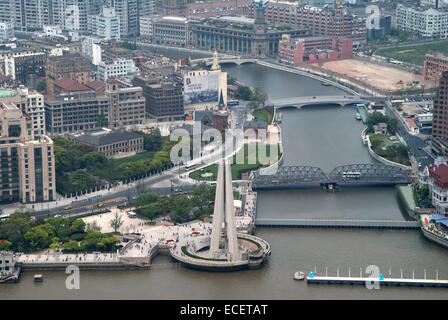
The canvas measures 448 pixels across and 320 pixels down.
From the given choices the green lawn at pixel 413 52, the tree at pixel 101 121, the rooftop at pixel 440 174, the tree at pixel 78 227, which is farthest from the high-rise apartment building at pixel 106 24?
the tree at pixel 78 227

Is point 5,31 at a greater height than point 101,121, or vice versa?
point 5,31

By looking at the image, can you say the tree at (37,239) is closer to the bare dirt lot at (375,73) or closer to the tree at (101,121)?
the tree at (101,121)

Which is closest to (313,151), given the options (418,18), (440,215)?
(440,215)

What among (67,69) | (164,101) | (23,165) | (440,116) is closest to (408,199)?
(440,116)

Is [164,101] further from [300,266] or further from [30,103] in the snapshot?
[300,266]

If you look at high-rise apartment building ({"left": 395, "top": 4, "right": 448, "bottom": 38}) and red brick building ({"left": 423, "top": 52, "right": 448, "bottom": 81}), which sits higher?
high-rise apartment building ({"left": 395, "top": 4, "right": 448, "bottom": 38})

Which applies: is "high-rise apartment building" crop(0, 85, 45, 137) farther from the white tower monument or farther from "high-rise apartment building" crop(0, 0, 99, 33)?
"high-rise apartment building" crop(0, 0, 99, 33)

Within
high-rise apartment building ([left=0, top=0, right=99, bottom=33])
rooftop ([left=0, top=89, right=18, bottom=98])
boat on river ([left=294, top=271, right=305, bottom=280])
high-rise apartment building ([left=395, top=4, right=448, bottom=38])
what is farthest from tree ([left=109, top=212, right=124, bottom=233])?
high-rise apartment building ([left=395, top=4, right=448, bottom=38])
